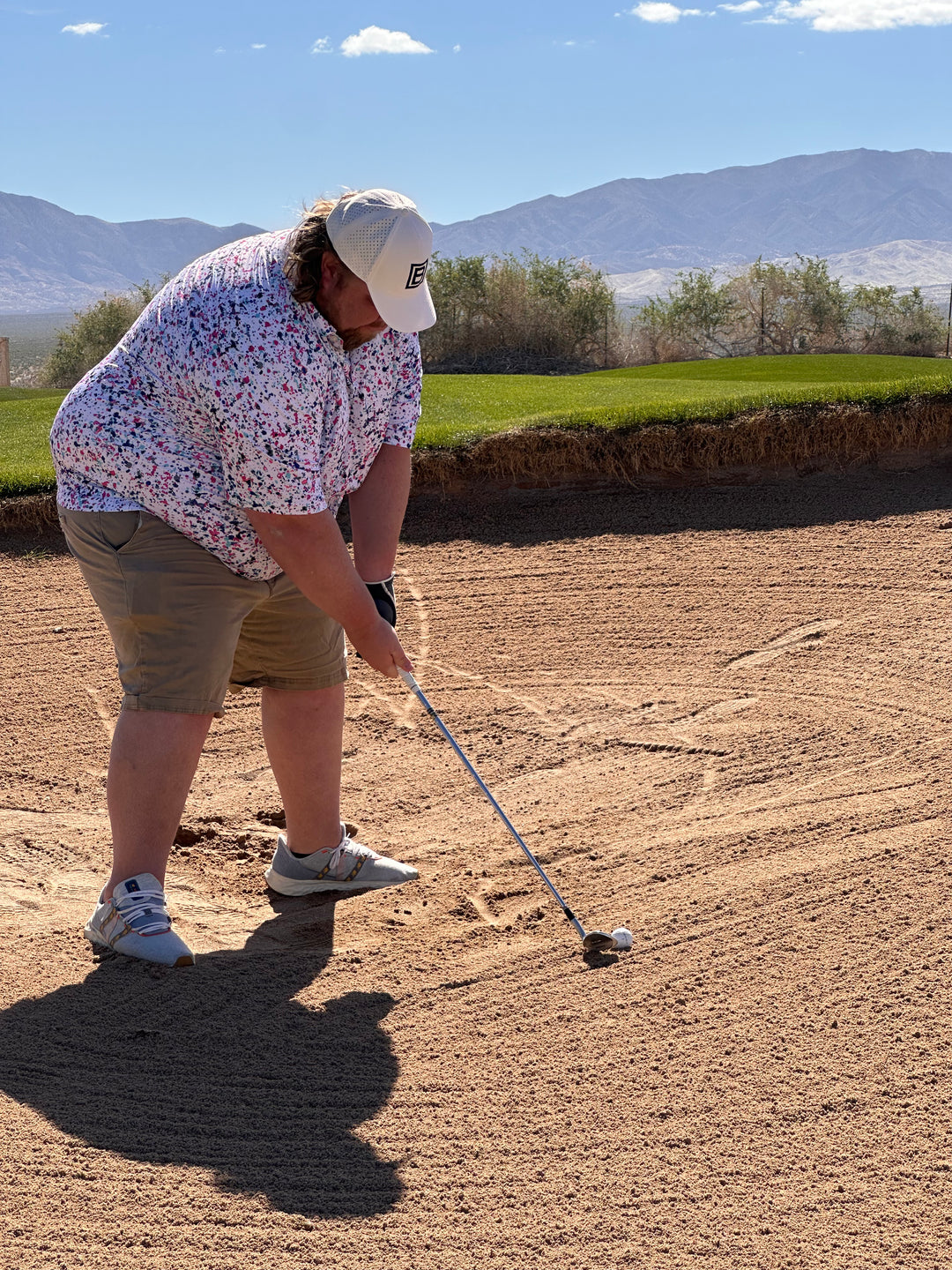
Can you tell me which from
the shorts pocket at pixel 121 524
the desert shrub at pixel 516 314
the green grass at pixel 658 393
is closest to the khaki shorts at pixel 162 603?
the shorts pocket at pixel 121 524

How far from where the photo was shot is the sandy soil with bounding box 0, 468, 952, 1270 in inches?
88.0

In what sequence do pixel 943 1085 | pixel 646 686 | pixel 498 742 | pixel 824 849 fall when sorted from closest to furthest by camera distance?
1. pixel 943 1085
2. pixel 824 849
3. pixel 498 742
4. pixel 646 686

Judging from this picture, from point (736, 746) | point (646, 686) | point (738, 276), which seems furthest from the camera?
point (738, 276)

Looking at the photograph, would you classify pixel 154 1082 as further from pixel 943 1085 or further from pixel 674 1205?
pixel 943 1085

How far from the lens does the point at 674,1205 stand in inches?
88.2

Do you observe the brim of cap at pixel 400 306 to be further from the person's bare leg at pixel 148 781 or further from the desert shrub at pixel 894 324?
the desert shrub at pixel 894 324

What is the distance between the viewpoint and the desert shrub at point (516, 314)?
38.9m

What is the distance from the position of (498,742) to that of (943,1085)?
8.13ft

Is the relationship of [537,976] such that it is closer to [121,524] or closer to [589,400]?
[121,524]

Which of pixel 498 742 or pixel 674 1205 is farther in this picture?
pixel 498 742

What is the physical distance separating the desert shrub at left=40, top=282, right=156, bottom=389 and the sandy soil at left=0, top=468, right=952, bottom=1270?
3845 centimetres

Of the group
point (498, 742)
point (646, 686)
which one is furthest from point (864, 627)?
point (498, 742)

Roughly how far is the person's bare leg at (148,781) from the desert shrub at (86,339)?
132 ft

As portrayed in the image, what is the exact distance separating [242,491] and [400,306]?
0.59 metres
